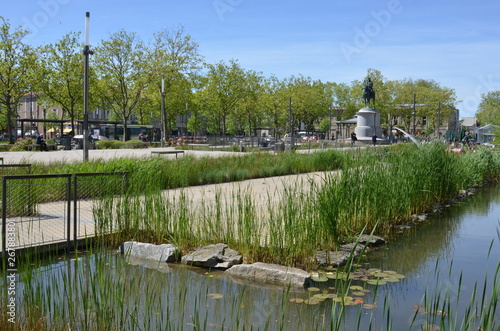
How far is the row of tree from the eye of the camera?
1444 inches

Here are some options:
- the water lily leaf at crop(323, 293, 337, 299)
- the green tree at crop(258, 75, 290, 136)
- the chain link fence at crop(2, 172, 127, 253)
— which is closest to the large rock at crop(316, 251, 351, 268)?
the water lily leaf at crop(323, 293, 337, 299)

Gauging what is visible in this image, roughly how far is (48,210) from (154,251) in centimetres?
305

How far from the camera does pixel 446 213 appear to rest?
10070 mm

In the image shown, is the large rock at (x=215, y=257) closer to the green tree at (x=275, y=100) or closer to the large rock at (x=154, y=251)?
the large rock at (x=154, y=251)

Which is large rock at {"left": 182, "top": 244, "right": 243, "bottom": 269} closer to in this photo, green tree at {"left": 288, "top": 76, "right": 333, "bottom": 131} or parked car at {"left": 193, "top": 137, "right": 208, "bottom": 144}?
parked car at {"left": 193, "top": 137, "right": 208, "bottom": 144}

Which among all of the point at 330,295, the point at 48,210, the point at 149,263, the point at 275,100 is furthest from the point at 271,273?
the point at 275,100

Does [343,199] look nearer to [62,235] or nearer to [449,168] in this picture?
[62,235]

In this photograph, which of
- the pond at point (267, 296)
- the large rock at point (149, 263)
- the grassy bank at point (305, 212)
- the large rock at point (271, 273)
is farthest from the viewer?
the grassy bank at point (305, 212)

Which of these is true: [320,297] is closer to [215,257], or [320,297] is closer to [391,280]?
[391,280]

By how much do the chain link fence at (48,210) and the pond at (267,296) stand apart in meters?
0.56

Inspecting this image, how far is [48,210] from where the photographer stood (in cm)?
808

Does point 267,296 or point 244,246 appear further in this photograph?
point 244,246

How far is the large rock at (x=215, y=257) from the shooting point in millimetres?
5504

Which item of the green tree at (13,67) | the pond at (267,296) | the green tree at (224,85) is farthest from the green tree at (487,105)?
the pond at (267,296)
